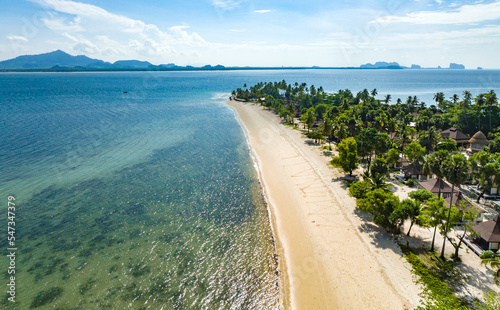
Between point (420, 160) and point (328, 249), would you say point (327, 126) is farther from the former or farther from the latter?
point (328, 249)

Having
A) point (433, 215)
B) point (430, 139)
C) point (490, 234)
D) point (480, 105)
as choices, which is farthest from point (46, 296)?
point (480, 105)

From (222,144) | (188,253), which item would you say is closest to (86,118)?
(222,144)

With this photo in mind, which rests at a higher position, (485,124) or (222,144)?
(485,124)

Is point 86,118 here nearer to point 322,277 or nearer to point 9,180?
point 9,180

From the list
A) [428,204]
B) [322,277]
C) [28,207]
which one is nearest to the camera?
[322,277]

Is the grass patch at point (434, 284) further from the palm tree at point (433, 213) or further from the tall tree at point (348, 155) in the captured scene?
the tall tree at point (348, 155)

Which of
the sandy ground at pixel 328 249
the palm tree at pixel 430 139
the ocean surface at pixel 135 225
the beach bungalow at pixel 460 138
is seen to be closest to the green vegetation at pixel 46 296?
the ocean surface at pixel 135 225
